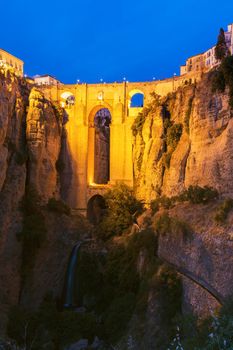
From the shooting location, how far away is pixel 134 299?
24.2m

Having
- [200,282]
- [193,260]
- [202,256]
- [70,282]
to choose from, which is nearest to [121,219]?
[70,282]

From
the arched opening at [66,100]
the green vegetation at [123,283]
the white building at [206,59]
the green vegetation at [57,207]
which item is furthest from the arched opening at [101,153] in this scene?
the green vegetation at [123,283]

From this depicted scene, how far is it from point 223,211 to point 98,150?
→ 2134cm

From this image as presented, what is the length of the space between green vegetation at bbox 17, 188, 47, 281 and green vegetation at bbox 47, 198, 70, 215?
1.57m

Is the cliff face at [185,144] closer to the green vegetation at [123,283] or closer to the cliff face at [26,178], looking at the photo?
the green vegetation at [123,283]

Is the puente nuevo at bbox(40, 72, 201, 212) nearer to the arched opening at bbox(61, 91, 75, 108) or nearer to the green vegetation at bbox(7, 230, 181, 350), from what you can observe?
the arched opening at bbox(61, 91, 75, 108)

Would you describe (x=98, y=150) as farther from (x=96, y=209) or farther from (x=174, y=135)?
(x=174, y=135)

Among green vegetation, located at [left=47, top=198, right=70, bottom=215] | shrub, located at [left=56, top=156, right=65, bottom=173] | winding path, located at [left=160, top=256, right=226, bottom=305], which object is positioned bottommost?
winding path, located at [left=160, top=256, right=226, bottom=305]

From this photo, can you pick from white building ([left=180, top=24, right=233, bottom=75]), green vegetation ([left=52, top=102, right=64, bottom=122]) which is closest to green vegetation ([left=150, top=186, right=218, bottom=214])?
green vegetation ([left=52, top=102, right=64, bottom=122])

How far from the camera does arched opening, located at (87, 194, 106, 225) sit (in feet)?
131

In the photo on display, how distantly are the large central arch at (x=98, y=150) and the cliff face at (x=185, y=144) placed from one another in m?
4.09

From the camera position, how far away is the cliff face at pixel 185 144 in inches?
1039

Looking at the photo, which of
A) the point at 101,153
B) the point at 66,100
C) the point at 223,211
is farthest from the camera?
the point at 66,100

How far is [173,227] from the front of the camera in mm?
23750
